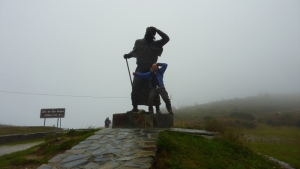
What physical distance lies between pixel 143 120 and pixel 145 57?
217 cm

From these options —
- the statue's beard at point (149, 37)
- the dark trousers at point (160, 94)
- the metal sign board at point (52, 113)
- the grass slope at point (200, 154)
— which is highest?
the statue's beard at point (149, 37)

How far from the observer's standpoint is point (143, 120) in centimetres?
594

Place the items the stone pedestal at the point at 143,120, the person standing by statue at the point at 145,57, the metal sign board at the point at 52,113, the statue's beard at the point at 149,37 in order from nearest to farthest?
the stone pedestal at the point at 143,120 < the person standing by statue at the point at 145,57 < the statue's beard at the point at 149,37 < the metal sign board at the point at 52,113

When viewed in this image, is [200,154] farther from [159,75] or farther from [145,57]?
[145,57]

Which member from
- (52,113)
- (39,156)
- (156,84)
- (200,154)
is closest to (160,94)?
(156,84)

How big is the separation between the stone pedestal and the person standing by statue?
481mm

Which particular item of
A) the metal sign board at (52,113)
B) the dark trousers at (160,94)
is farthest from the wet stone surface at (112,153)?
the metal sign board at (52,113)

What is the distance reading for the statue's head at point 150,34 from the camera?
679 centimetres

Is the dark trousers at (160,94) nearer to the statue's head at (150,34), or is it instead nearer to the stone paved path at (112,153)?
the stone paved path at (112,153)

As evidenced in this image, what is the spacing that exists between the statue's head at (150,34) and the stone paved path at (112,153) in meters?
3.31

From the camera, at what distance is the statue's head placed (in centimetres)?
679

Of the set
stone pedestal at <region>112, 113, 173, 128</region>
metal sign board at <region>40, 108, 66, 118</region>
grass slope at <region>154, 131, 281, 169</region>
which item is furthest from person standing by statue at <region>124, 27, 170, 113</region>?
metal sign board at <region>40, 108, 66, 118</region>

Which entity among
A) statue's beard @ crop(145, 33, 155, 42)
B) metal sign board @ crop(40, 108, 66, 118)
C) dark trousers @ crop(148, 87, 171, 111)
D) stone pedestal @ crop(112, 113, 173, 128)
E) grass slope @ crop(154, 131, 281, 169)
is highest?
statue's beard @ crop(145, 33, 155, 42)

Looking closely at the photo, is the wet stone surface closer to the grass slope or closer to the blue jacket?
the grass slope
